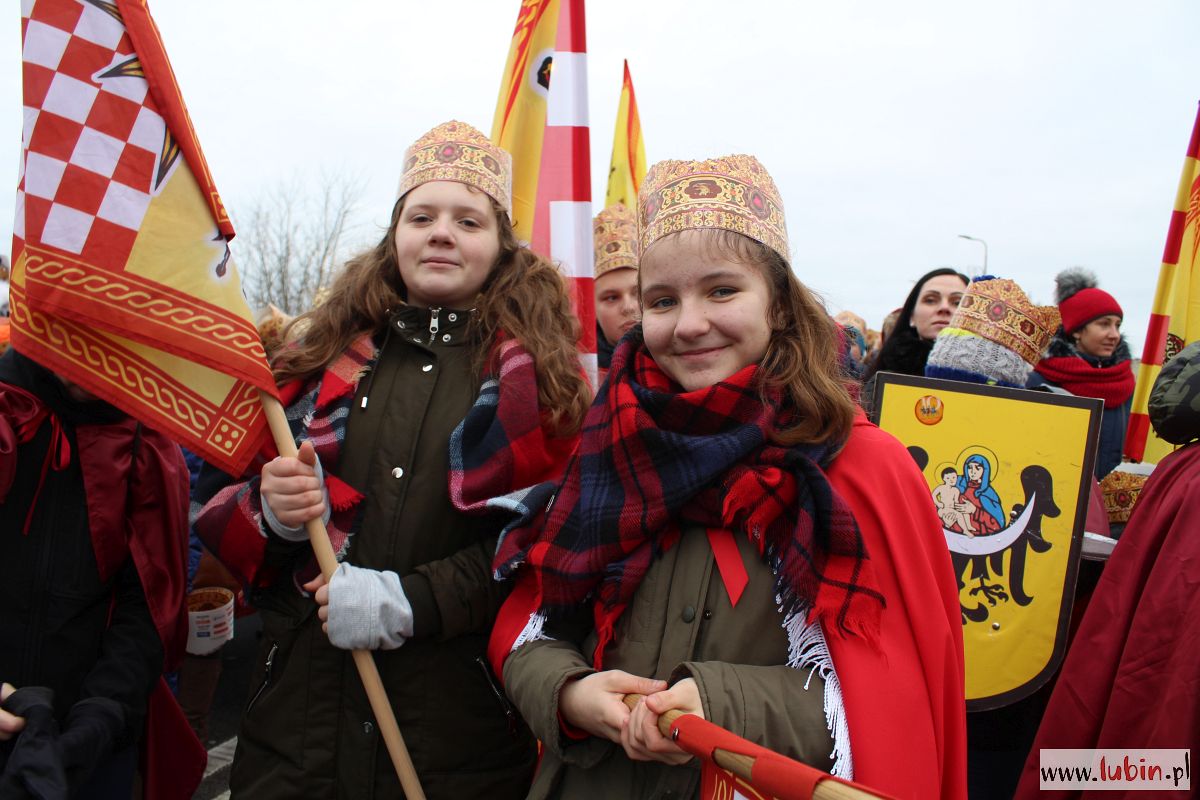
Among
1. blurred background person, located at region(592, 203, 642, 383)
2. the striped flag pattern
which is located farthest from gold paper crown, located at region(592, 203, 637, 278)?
the striped flag pattern

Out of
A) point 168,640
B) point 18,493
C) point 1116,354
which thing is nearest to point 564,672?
point 168,640

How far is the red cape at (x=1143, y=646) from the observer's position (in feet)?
Result: 6.77

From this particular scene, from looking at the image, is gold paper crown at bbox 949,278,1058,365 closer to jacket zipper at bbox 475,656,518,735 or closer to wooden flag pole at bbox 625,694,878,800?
jacket zipper at bbox 475,656,518,735

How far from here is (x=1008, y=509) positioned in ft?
8.82

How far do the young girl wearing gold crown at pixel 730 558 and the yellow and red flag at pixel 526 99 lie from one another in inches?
64.9

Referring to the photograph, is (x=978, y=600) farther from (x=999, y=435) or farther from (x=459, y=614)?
(x=459, y=614)

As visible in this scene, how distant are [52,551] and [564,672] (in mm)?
1446

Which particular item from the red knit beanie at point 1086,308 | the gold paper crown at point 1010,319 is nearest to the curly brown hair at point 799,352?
the gold paper crown at point 1010,319

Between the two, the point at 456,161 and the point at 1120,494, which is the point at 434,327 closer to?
the point at 456,161

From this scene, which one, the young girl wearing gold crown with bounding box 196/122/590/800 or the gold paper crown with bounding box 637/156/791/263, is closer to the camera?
the gold paper crown with bounding box 637/156/791/263

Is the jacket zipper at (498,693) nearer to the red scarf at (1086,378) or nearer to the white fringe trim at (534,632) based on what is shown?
the white fringe trim at (534,632)

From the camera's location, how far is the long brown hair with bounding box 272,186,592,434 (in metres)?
2.15

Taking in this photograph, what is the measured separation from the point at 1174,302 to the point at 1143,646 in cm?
260

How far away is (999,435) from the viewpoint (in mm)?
2752
